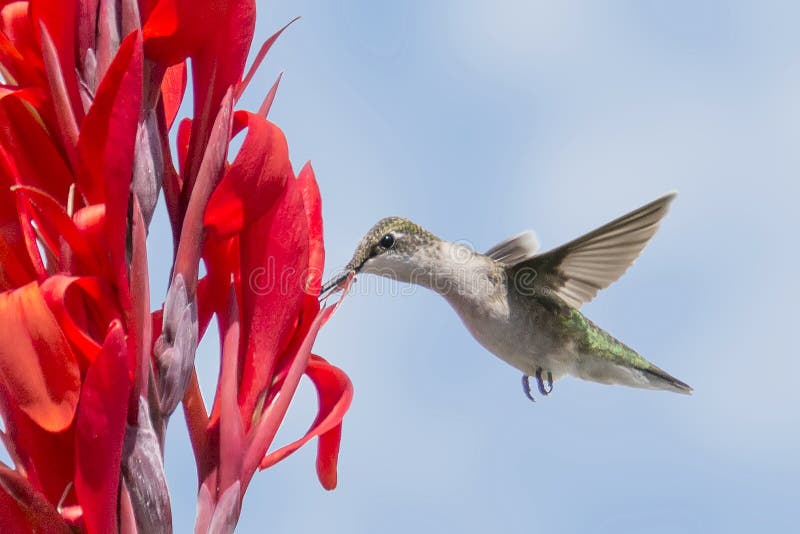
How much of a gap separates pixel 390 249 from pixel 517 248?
2.96ft

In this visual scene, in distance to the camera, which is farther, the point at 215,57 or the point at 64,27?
the point at 215,57

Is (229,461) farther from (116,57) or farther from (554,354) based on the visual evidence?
(554,354)

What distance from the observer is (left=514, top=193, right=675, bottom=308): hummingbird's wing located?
367 cm

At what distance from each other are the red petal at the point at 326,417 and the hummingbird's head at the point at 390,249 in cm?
159

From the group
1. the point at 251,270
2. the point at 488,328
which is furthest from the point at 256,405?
the point at 488,328

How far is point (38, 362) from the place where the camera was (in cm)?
134

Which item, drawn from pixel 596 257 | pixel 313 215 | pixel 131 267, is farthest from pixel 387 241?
pixel 131 267

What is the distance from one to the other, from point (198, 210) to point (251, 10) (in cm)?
38

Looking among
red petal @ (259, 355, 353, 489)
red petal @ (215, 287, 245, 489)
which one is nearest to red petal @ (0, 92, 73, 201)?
red petal @ (215, 287, 245, 489)

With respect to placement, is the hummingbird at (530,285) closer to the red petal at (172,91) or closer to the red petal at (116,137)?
the red petal at (172,91)

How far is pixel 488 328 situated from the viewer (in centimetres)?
400

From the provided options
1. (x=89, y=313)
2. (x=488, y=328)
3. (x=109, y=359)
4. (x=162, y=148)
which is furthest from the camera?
(x=488, y=328)

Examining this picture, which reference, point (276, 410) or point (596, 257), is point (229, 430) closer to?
point (276, 410)

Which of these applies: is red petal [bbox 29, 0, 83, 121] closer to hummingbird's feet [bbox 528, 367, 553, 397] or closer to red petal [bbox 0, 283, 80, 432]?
red petal [bbox 0, 283, 80, 432]
